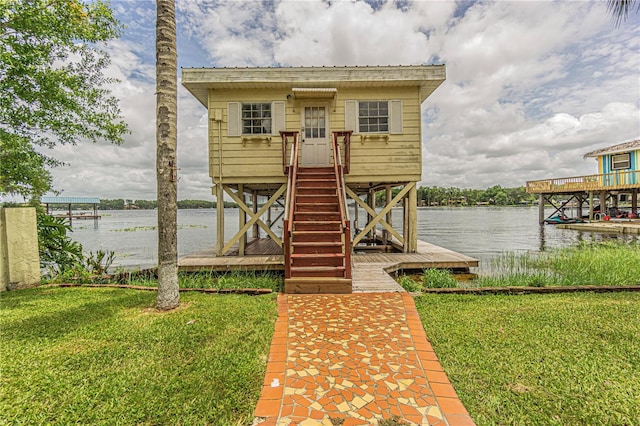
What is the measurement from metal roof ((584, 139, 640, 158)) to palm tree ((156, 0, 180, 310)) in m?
30.1

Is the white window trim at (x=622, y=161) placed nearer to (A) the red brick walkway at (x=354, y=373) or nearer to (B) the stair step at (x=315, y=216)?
(B) the stair step at (x=315, y=216)

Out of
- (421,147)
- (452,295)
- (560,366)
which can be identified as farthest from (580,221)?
(560,366)

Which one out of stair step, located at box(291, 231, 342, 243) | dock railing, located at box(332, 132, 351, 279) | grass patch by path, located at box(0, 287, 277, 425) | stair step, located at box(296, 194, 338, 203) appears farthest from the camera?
stair step, located at box(296, 194, 338, 203)

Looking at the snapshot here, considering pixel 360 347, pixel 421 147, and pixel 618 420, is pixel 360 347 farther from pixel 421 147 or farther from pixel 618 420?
pixel 421 147

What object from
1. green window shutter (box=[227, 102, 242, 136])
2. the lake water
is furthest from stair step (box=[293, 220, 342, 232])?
the lake water

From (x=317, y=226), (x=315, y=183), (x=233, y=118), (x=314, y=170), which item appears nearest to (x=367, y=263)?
(x=317, y=226)

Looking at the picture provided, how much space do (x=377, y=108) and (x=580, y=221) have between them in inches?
1031

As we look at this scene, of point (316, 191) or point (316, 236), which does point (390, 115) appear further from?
point (316, 236)

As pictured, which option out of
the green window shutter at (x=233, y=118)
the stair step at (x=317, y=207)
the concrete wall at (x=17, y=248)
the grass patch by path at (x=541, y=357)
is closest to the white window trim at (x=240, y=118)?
the green window shutter at (x=233, y=118)

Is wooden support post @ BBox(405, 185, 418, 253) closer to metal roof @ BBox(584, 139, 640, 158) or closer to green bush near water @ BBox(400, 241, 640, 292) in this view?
green bush near water @ BBox(400, 241, 640, 292)

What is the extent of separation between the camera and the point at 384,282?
631 cm

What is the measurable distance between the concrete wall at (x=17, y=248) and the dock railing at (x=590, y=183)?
29846mm

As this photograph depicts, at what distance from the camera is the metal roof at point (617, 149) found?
2247cm

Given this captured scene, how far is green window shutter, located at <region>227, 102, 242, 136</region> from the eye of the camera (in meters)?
9.34
